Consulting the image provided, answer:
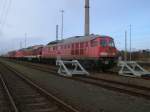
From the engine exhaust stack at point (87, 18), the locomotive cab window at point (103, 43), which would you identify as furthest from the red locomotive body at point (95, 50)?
the engine exhaust stack at point (87, 18)

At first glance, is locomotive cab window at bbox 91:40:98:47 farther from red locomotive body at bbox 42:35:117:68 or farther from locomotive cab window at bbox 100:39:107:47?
locomotive cab window at bbox 100:39:107:47

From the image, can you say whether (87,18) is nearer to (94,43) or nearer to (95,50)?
(94,43)

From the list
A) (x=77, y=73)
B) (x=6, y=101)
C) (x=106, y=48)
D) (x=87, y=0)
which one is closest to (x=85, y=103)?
(x=6, y=101)

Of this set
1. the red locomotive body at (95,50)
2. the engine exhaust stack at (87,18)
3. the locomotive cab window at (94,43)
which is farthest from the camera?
the engine exhaust stack at (87,18)

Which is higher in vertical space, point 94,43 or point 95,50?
point 94,43

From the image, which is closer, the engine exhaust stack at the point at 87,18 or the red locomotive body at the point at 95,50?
the red locomotive body at the point at 95,50

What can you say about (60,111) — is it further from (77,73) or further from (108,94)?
(77,73)

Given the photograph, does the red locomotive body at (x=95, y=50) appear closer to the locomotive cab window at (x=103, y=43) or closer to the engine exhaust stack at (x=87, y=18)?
the locomotive cab window at (x=103, y=43)

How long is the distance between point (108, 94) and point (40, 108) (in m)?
4.03

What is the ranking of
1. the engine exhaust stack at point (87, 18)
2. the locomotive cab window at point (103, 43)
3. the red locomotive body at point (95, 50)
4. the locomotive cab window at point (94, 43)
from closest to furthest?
the red locomotive body at point (95, 50) → the locomotive cab window at point (103, 43) → the locomotive cab window at point (94, 43) → the engine exhaust stack at point (87, 18)

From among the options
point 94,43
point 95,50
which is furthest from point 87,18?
point 95,50

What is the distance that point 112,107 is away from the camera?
31.1 feet

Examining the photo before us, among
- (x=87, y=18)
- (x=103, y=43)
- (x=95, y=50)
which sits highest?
(x=87, y=18)

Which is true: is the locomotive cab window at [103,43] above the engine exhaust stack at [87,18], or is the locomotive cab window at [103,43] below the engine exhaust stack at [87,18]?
below
